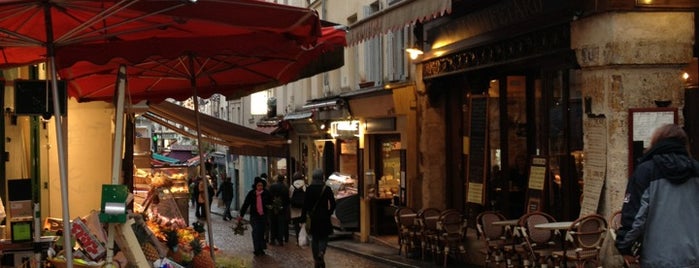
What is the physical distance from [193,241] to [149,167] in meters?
10.0

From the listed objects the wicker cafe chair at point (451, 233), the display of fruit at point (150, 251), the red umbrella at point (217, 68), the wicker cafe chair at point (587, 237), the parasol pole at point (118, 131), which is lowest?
the wicker cafe chair at point (451, 233)

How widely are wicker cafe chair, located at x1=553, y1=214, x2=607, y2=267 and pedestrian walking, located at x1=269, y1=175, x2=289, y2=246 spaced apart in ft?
31.4

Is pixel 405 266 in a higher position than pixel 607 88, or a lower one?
lower

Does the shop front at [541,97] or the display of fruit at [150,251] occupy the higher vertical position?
the shop front at [541,97]

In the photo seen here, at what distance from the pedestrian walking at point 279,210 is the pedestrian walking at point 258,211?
1.40 feet

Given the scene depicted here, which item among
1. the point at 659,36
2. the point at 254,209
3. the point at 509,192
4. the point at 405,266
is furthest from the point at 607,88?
the point at 254,209

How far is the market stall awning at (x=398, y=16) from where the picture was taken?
11438 mm

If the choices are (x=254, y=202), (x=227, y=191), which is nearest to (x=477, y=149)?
(x=254, y=202)

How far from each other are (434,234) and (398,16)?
396 cm

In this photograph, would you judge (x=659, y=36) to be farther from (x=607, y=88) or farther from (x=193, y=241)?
(x=193, y=241)

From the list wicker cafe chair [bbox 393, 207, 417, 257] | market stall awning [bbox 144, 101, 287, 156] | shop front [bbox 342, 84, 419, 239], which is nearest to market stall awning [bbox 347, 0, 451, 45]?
market stall awning [bbox 144, 101, 287, 156]

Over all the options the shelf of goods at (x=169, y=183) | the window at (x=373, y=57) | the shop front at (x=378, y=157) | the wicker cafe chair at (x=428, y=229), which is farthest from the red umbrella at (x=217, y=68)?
the window at (x=373, y=57)

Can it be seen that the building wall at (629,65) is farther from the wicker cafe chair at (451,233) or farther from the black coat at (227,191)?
the black coat at (227,191)

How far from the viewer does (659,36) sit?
1010 centimetres
